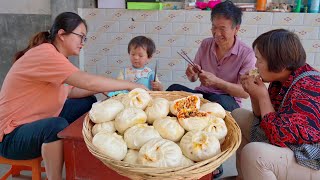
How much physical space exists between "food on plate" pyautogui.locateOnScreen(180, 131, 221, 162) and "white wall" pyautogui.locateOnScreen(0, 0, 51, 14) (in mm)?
2616

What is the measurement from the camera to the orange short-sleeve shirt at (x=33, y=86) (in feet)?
4.97

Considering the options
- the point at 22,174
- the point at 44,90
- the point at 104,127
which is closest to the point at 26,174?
the point at 22,174

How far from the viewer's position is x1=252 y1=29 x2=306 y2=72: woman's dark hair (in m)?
1.36

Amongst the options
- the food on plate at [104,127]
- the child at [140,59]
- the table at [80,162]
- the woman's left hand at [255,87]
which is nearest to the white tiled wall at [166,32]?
the child at [140,59]

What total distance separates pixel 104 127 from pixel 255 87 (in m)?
0.81

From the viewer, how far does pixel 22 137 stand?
149 centimetres

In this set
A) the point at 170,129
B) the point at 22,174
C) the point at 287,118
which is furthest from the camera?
the point at 22,174

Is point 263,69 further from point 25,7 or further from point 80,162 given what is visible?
point 25,7

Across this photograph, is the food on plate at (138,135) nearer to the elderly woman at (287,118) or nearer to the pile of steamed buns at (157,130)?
the pile of steamed buns at (157,130)

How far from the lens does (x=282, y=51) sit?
1356mm

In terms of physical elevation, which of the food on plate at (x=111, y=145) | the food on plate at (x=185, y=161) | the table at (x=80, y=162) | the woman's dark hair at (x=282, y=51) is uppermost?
the woman's dark hair at (x=282, y=51)

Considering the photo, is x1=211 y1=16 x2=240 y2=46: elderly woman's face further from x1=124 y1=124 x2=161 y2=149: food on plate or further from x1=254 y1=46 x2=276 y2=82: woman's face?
x1=124 y1=124 x2=161 y2=149: food on plate

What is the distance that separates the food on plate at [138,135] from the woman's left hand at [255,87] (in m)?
0.68

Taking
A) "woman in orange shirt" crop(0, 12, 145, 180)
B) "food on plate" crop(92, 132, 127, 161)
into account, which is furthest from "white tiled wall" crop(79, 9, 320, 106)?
"food on plate" crop(92, 132, 127, 161)
